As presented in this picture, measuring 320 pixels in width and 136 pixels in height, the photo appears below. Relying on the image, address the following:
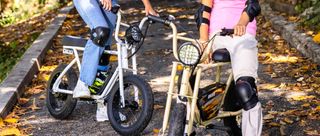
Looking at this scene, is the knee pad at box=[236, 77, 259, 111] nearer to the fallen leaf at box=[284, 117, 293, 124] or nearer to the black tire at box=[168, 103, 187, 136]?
the black tire at box=[168, 103, 187, 136]

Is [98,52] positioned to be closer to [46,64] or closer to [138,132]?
[138,132]

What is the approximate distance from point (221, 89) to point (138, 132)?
1.07 m

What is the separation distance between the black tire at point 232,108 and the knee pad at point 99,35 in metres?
1.47

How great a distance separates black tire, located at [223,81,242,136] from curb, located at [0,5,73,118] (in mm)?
2622

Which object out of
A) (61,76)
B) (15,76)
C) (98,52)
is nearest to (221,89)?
(98,52)

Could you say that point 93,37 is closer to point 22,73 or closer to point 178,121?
point 178,121

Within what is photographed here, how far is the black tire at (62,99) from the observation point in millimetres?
6035

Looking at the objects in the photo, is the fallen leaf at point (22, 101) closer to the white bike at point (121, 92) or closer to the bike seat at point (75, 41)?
the white bike at point (121, 92)

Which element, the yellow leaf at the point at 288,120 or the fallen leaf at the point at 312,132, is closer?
the fallen leaf at the point at 312,132

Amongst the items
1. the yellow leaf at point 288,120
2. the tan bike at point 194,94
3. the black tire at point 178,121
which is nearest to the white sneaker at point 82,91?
the tan bike at point 194,94

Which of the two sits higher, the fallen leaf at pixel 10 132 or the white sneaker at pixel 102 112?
the white sneaker at pixel 102 112

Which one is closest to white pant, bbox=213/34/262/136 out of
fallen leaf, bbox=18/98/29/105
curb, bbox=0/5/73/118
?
curb, bbox=0/5/73/118

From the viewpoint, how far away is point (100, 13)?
5.64 meters

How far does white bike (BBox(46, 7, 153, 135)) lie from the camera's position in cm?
524
